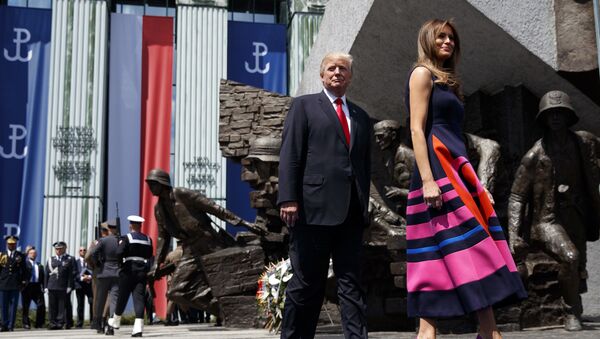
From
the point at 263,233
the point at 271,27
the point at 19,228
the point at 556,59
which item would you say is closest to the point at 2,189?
the point at 19,228

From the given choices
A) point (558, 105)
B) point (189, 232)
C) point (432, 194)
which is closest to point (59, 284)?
point (189, 232)

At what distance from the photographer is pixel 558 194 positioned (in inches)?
259

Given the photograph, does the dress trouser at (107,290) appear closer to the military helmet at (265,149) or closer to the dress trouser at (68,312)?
the military helmet at (265,149)

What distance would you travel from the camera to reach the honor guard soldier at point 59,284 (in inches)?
591

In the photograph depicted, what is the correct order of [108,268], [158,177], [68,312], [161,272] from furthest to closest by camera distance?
1. [68,312]
2. [161,272]
3. [158,177]
4. [108,268]

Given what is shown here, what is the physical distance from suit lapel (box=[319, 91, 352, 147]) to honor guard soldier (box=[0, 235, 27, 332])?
38.4 feet

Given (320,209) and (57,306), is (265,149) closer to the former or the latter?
(320,209)

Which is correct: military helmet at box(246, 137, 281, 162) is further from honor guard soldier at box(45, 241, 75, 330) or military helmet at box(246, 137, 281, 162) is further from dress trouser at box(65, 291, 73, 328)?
dress trouser at box(65, 291, 73, 328)

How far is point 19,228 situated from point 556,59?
1816 cm

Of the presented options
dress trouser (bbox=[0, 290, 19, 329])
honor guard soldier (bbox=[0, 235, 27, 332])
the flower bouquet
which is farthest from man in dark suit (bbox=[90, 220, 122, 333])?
dress trouser (bbox=[0, 290, 19, 329])

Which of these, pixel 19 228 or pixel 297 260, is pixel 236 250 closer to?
pixel 297 260

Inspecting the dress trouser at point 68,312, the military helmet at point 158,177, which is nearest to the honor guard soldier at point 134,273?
the military helmet at point 158,177

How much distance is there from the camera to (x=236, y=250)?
33.1 feet

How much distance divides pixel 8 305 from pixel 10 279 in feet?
2.07
